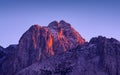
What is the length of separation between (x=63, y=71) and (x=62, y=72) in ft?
3.70

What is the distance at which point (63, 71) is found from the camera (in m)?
146

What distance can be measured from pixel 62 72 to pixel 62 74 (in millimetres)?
3506

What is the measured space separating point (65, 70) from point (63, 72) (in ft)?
4.92

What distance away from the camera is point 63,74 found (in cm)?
14700

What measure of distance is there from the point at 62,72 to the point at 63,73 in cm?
49

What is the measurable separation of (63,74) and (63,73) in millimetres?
366

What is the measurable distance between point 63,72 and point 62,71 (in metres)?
0.58

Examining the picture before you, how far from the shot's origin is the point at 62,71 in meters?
147

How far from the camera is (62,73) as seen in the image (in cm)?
14825

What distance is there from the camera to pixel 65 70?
145 m

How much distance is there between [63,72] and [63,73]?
0.73 meters

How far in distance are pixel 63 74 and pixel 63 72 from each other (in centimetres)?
104

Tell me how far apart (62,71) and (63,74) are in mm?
1146
